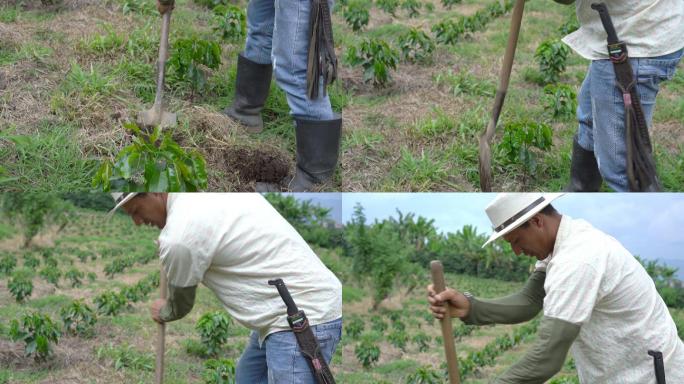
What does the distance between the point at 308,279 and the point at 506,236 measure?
71 cm

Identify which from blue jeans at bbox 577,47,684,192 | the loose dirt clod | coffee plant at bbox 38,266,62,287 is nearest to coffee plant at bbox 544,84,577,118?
blue jeans at bbox 577,47,684,192

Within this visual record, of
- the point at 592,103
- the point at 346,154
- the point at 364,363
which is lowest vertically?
the point at 364,363

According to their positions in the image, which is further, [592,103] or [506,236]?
[592,103]

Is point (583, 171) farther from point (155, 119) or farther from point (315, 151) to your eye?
point (155, 119)

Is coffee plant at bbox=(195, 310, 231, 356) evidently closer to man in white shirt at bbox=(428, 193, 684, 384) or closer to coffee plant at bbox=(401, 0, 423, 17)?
man in white shirt at bbox=(428, 193, 684, 384)

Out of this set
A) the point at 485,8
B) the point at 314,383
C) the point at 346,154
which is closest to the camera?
the point at 314,383

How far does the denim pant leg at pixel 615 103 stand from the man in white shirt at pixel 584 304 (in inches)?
22.8

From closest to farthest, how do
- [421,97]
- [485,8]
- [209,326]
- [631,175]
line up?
[631,175] → [209,326] → [421,97] → [485,8]

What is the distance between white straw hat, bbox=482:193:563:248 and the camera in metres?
2.83

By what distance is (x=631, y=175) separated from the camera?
328cm

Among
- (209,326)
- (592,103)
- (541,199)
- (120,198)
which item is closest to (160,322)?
(120,198)

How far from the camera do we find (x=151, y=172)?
316 centimetres

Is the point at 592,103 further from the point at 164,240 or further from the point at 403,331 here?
the point at 403,331

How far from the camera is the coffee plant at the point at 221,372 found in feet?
13.8
